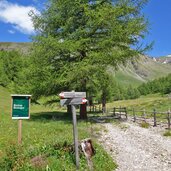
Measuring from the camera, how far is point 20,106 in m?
15.1

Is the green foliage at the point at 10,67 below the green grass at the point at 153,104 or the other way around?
the other way around

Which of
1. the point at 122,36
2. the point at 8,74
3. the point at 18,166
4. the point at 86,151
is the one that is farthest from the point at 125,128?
the point at 8,74

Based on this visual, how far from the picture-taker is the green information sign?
48.8ft

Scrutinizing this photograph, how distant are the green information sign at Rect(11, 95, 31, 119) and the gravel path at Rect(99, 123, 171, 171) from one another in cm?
483

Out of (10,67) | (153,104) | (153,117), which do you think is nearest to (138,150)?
(153,117)

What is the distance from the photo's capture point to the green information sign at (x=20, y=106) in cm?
1488

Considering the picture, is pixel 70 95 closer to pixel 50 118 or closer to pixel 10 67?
pixel 50 118

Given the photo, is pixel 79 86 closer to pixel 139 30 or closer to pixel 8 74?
pixel 139 30

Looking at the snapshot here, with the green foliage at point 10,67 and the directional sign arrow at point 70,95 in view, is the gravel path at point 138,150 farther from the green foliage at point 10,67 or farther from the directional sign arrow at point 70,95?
the green foliage at point 10,67

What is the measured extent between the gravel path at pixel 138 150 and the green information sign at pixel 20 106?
15.9ft

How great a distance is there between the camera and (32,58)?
105ft

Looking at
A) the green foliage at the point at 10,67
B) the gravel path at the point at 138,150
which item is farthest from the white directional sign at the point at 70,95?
the green foliage at the point at 10,67

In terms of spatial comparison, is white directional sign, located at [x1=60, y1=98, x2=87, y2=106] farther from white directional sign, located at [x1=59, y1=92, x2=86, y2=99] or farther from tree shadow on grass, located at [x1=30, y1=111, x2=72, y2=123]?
tree shadow on grass, located at [x1=30, y1=111, x2=72, y2=123]

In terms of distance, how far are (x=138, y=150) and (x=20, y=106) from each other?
6760 millimetres
